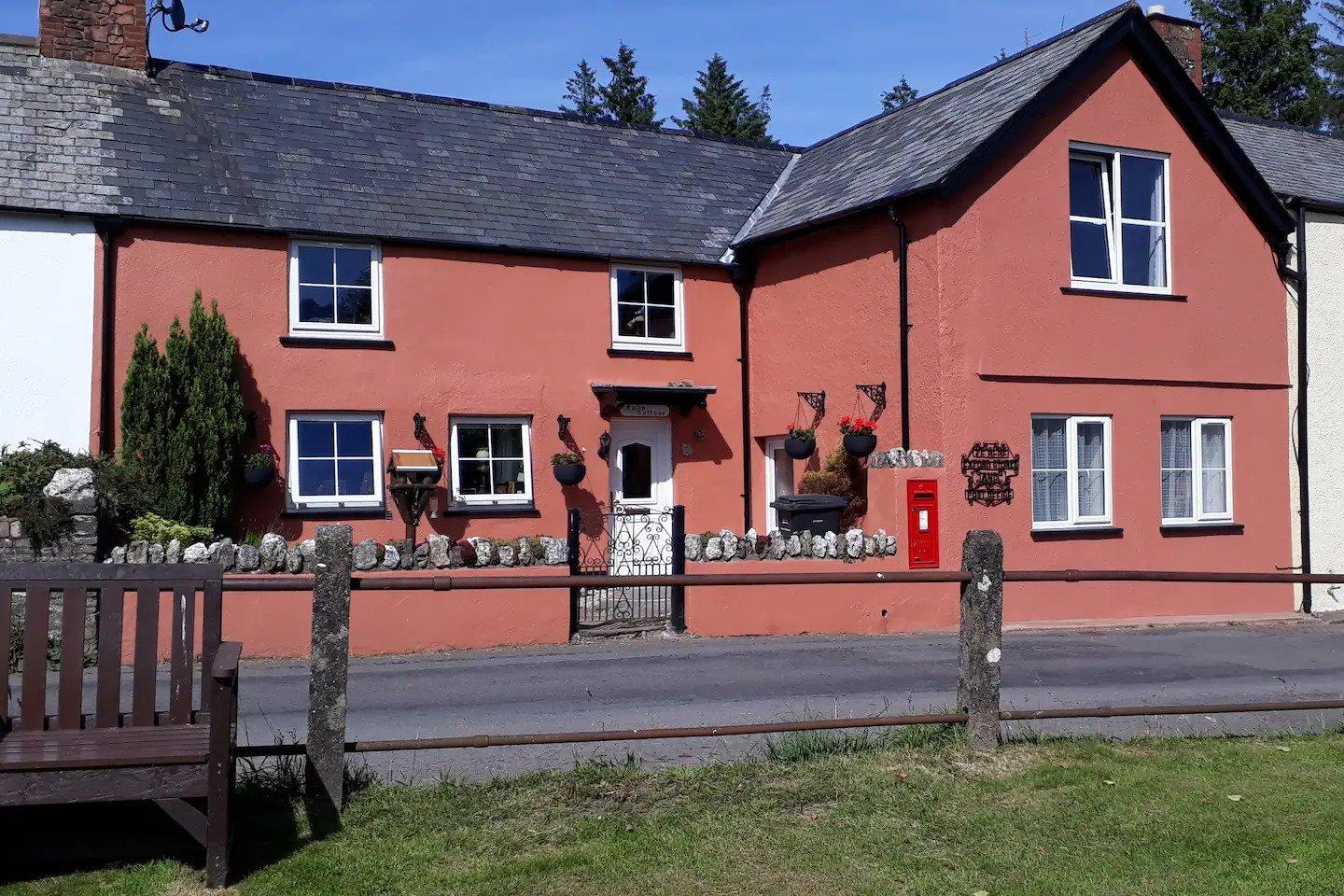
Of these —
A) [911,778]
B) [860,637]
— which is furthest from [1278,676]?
[911,778]

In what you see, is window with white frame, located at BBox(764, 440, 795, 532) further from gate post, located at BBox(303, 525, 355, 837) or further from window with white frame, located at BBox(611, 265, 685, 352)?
gate post, located at BBox(303, 525, 355, 837)

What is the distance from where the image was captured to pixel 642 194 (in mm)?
18531

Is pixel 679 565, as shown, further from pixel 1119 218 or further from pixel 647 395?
pixel 1119 218

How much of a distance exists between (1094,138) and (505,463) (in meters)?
8.62

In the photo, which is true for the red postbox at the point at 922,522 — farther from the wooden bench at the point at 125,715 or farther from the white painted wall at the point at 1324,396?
the wooden bench at the point at 125,715

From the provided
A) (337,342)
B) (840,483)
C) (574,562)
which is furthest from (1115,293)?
(337,342)

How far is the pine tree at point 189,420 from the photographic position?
44.9ft

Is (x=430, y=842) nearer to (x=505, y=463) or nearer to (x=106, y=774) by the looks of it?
(x=106, y=774)

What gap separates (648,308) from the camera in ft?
57.8

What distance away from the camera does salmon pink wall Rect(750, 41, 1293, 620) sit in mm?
14797

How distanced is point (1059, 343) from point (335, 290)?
9.09 m

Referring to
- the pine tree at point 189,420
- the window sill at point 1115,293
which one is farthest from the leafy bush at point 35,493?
the window sill at point 1115,293

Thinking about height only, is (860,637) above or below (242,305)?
below

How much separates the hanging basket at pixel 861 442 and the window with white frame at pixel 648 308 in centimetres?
342
